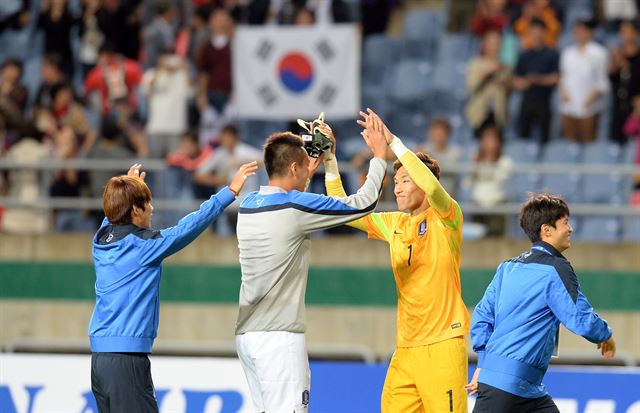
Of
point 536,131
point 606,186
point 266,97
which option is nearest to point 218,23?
point 266,97

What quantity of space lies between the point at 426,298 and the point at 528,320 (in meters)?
0.88

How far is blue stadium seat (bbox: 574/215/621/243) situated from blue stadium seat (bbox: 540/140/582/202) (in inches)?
13.2

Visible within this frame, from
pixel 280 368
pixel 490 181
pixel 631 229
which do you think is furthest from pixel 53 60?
pixel 280 368

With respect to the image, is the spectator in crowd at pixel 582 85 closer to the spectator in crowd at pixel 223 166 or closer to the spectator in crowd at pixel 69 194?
the spectator in crowd at pixel 223 166

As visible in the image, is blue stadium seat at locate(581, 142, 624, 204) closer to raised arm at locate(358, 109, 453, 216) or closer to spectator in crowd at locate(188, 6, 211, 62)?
spectator in crowd at locate(188, 6, 211, 62)

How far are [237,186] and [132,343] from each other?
3.63 feet

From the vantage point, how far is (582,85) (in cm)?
1549

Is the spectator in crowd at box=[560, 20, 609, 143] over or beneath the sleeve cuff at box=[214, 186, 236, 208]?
over

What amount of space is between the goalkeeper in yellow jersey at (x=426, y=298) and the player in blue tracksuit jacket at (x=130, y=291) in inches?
43.5

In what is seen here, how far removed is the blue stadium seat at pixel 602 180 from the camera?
14.6m

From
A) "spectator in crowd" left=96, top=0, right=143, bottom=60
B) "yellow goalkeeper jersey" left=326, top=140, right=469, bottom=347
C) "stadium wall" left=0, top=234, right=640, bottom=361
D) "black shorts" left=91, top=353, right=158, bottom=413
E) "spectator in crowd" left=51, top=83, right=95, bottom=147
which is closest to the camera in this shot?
"black shorts" left=91, top=353, right=158, bottom=413

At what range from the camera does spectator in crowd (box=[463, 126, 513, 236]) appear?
14.0m

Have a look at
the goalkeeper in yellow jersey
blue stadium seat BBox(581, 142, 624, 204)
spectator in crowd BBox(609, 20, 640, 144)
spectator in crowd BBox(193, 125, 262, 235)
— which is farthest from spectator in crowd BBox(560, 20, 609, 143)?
the goalkeeper in yellow jersey

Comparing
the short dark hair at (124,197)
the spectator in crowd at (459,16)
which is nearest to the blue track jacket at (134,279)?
the short dark hair at (124,197)
